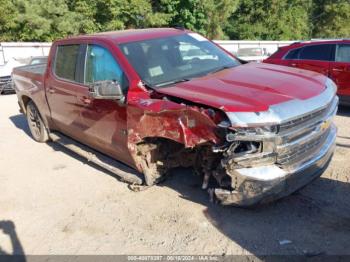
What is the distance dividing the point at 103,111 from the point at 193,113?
5.18ft

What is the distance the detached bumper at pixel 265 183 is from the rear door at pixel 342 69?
187 inches

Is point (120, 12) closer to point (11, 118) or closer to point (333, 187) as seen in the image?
point (11, 118)

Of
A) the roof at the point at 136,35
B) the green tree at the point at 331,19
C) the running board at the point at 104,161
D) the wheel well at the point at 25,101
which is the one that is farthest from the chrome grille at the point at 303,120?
the green tree at the point at 331,19

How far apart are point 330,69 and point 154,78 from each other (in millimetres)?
5157

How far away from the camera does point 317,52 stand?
8.88 metres

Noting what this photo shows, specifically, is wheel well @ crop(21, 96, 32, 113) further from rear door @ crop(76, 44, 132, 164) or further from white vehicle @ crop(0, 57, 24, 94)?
white vehicle @ crop(0, 57, 24, 94)

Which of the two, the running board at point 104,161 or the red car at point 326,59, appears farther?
the red car at point 326,59

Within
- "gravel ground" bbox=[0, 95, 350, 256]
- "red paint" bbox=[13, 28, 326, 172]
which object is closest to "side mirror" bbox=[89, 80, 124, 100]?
"red paint" bbox=[13, 28, 326, 172]


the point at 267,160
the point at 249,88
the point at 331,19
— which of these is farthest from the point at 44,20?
the point at 331,19

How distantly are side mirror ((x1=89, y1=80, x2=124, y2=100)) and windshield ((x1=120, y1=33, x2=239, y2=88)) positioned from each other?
32 cm

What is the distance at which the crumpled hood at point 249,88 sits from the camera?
12.4ft

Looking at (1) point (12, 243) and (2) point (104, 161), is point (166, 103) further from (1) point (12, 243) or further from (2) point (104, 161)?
(1) point (12, 243)

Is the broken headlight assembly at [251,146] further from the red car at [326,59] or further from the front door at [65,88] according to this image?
the red car at [326,59]

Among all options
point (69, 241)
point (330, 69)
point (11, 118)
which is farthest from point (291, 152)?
point (11, 118)
